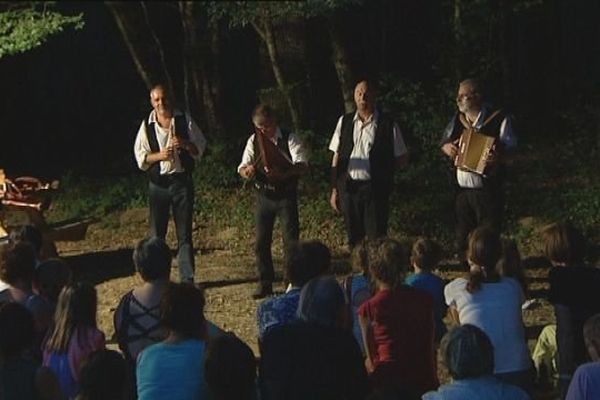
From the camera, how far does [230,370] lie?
593 centimetres

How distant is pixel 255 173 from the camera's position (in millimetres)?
11203

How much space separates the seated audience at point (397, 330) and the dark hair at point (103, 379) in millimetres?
1654

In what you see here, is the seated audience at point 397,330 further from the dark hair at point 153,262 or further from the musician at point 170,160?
the musician at point 170,160

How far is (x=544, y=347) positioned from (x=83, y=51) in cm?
1608

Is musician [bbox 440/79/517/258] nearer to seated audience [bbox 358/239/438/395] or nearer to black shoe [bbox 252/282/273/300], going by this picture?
black shoe [bbox 252/282/273/300]

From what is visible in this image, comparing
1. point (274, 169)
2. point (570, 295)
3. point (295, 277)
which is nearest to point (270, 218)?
point (274, 169)

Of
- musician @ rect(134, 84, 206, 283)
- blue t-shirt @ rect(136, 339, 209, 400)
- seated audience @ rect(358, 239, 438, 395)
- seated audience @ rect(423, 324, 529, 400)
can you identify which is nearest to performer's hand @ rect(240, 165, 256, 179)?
musician @ rect(134, 84, 206, 283)

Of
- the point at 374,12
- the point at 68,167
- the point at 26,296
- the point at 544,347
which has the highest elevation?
the point at 374,12

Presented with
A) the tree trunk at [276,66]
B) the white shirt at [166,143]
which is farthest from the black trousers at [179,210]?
the tree trunk at [276,66]

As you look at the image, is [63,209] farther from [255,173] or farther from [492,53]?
[255,173]

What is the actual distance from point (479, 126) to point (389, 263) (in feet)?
13.0

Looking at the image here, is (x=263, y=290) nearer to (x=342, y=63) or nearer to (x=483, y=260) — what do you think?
(x=483, y=260)

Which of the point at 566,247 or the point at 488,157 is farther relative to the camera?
the point at 488,157

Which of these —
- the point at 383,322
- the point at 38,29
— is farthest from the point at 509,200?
the point at 383,322
